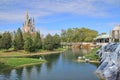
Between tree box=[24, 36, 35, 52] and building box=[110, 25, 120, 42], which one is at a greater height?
building box=[110, 25, 120, 42]

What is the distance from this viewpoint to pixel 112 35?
379 ft

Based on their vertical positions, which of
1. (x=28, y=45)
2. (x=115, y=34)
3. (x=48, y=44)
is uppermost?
(x=115, y=34)

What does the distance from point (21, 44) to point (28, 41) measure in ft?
18.5

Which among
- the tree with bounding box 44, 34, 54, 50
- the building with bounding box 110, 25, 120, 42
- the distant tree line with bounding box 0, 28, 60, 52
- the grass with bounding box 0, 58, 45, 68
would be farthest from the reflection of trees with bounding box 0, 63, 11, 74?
the tree with bounding box 44, 34, 54, 50

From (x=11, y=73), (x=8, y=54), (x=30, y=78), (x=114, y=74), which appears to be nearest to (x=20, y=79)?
(x=30, y=78)

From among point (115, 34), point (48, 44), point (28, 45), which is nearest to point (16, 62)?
point (28, 45)

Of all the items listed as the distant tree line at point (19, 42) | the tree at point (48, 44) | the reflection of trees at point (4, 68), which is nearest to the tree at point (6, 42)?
the distant tree line at point (19, 42)

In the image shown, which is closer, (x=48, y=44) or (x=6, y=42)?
(x=6, y=42)

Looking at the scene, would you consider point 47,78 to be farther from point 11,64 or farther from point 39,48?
point 39,48

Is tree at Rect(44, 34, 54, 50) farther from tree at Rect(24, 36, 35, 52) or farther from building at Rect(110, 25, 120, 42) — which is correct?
building at Rect(110, 25, 120, 42)

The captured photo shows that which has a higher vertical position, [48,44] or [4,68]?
[48,44]

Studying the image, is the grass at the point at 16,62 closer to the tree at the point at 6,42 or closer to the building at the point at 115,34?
the building at the point at 115,34

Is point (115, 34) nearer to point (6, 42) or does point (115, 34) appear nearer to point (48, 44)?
point (48, 44)

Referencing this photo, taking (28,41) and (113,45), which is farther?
(28,41)
